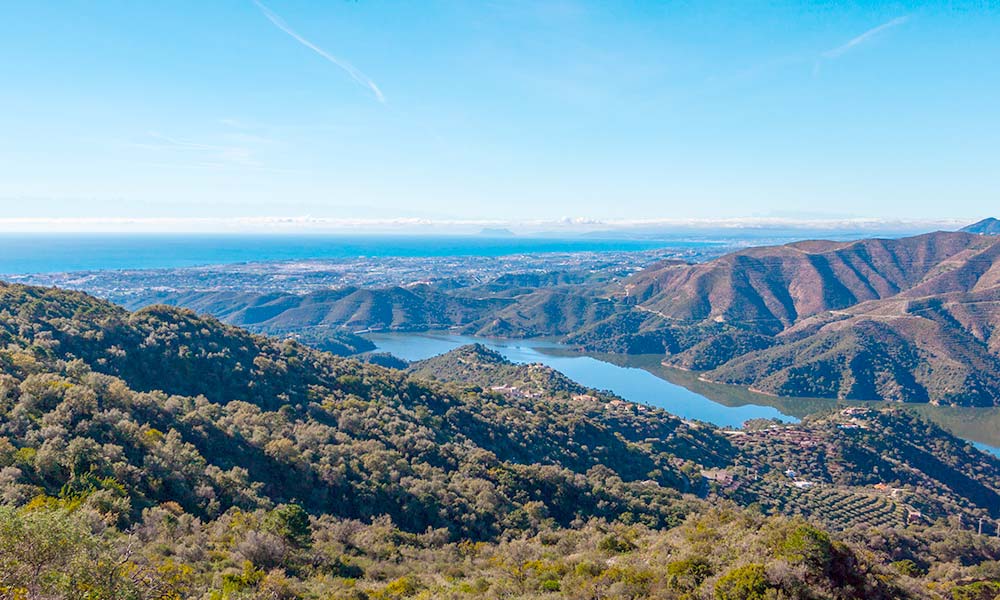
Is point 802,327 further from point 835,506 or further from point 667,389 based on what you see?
point 835,506

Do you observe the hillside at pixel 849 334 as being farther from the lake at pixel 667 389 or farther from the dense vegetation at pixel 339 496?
the dense vegetation at pixel 339 496

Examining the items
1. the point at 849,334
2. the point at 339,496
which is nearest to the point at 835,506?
the point at 339,496

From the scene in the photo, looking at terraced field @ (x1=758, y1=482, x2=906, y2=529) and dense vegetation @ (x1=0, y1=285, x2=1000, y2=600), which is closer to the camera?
dense vegetation @ (x1=0, y1=285, x2=1000, y2=600)

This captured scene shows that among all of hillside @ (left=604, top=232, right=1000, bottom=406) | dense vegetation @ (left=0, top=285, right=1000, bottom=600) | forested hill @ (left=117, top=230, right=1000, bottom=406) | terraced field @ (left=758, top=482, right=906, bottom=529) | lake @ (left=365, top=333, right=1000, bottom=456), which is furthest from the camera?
forested hill @ (left=117, top=230, right=1000, bottom=406)

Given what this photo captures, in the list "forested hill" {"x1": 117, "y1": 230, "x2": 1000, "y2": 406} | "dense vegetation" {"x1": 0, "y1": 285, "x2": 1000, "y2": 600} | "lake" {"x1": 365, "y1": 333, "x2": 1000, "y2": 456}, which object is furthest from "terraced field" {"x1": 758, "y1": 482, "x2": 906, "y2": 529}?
"forested hill" {"x1": 117, "y1": 230, "x2": 1000, "y2": 406}

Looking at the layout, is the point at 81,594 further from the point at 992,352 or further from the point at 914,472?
the point at 992,352

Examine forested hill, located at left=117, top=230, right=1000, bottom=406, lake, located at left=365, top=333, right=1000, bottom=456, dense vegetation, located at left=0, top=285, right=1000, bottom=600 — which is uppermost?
dense vegetation, located at left=0, top=285, right=1000, bottom=600

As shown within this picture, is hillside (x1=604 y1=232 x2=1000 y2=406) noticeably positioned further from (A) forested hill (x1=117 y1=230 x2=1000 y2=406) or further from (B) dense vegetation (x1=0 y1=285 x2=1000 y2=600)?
(B) dense vegetation (x1=0 y1=285 x2=1000 y2=600)
